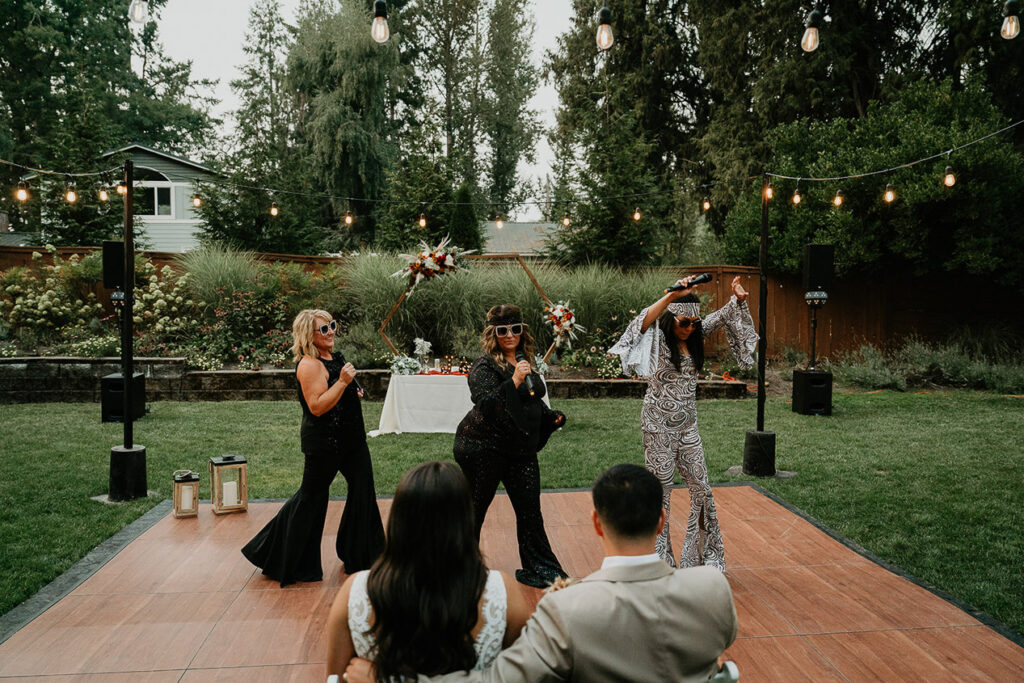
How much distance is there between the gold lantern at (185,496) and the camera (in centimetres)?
541

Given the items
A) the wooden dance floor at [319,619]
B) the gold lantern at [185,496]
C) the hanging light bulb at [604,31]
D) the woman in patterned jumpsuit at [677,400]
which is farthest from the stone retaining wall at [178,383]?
the woman in patterned jumpsuit at [677,400]

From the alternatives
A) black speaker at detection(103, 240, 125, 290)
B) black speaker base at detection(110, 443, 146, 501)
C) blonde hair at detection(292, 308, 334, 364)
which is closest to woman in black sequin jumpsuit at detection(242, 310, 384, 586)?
blonde hair at detection(292, 308, 334, 364)

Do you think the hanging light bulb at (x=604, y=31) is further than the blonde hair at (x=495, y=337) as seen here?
Yes

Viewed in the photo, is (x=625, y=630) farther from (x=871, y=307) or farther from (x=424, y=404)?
(x=871, y=307)

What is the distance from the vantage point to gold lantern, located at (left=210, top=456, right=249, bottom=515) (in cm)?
548

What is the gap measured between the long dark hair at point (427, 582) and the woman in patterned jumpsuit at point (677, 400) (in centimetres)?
245

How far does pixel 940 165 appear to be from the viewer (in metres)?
12.3

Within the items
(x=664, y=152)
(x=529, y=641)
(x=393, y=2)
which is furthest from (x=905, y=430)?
(x=393, y=2)

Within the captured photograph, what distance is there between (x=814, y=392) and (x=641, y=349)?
6721 millimetres

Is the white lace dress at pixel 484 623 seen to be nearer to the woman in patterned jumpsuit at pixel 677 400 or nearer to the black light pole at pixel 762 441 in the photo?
the woman in patterned jumpsuit at pixel 677 400

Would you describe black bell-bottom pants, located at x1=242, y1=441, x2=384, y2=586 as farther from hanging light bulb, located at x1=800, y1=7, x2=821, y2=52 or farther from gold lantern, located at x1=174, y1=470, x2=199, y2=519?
hanging light bulb, located at x1=800, y1=7, x2=821, y2=52

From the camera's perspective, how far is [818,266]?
30.6 ft

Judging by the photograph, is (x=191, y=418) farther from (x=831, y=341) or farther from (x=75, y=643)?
(x=831, y=341)

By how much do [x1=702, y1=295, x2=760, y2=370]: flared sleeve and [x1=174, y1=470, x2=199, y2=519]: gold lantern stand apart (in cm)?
408
